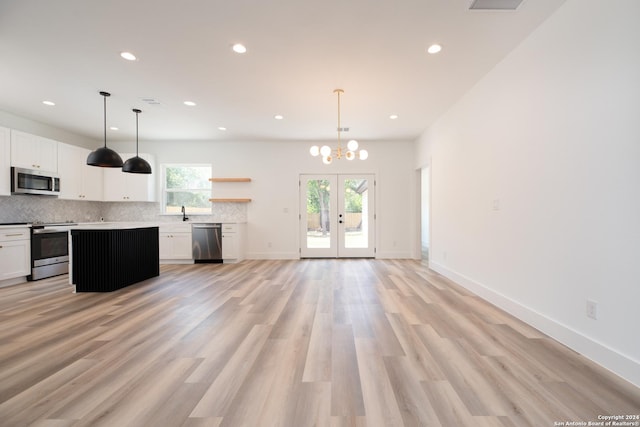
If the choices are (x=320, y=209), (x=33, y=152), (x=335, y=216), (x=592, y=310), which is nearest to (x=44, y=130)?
(x=33, y=152)

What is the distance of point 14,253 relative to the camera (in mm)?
4246

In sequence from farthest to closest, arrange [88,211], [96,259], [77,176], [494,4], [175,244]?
[88,211] < [175,244] < [77,176] < [96,259] < [494,4]

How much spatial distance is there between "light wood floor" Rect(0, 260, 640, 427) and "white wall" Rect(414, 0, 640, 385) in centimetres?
31

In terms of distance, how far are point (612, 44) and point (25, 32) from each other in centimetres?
501

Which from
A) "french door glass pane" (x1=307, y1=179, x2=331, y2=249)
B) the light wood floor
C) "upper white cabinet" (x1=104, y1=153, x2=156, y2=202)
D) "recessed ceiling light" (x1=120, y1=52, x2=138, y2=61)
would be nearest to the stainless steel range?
"upper white cabinet" (x1=104, y1=153, x2=156, y2=202)

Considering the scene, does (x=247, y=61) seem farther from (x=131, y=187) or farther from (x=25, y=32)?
(x=131, y=187)

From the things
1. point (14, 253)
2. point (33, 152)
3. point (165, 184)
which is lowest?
point (14, 253)

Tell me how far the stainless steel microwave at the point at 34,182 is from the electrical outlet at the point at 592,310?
24.7 feet

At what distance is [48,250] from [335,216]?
549cm

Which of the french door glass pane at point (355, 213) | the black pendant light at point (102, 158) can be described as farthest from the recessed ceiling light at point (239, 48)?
the french door glass pane at point (355, 213)

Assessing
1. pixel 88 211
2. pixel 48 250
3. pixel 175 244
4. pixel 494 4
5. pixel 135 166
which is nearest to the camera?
pixel 494 4

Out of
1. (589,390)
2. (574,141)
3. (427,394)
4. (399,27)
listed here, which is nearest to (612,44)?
(574,141)

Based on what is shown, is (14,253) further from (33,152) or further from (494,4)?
(494,4)

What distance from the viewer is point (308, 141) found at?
662cm
